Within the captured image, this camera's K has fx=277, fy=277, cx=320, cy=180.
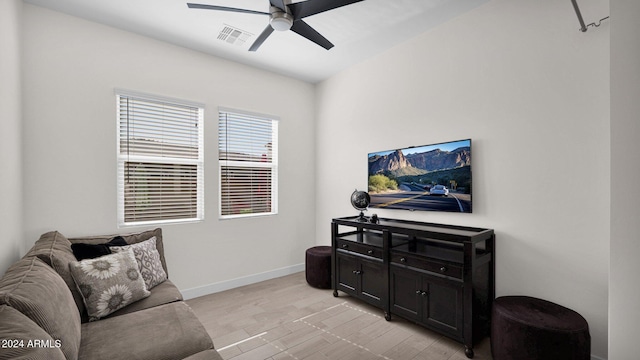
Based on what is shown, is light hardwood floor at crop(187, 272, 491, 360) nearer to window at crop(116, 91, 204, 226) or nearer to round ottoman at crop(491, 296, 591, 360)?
round ottoman at crop(491, 296, 591, 360)

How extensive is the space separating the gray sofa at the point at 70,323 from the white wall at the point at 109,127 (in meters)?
0.54

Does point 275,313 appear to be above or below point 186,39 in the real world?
below

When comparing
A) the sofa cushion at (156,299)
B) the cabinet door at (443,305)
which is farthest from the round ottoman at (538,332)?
the sofa cushion at (156,299)

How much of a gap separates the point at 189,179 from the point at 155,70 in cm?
126

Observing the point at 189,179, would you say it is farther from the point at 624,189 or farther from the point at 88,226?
the point at 624,189

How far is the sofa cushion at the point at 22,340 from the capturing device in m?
0.87

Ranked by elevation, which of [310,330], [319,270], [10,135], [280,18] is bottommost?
[310,330]

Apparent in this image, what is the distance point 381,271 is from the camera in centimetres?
274

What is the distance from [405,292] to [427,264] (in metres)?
0.37

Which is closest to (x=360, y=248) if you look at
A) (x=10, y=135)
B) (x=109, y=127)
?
(x=109, y=127)

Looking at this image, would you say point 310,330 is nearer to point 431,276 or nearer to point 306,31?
point 431,276

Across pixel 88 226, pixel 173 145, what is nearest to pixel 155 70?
pixel 173 145

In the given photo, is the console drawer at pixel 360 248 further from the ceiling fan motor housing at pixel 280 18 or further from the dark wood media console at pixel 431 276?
the ceiling fan motor housing at pixel 280 18

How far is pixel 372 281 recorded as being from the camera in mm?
2844
